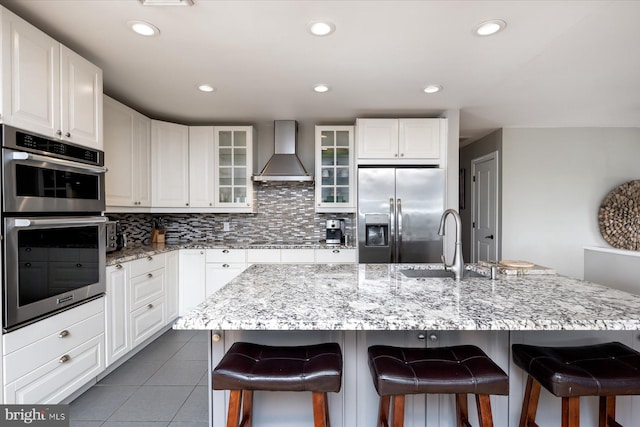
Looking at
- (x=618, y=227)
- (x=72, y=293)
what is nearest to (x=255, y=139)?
(x=72, y=293)

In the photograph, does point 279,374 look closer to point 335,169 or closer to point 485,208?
point 335,169

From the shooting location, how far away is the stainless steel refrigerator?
329 centimetres

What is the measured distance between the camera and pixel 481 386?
→ 1117mm

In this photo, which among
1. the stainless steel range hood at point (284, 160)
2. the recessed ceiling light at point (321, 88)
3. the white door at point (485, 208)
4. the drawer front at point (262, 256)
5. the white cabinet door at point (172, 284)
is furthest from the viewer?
the white door at point (485, 208)

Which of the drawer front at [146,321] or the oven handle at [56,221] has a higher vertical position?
the oven handle at [56,221]

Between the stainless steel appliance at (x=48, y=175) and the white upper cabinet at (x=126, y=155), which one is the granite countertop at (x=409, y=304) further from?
the white upper cabinet at (x=126, y=155)

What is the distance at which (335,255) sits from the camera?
355 centimetres

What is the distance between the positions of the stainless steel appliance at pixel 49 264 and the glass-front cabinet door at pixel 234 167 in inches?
67.7

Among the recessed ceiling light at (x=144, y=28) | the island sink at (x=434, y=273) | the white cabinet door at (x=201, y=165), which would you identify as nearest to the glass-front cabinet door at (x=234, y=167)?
the white cabinet door at (x=201, y=165)

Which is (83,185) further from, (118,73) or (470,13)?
(470,13)

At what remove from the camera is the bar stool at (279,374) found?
112cm

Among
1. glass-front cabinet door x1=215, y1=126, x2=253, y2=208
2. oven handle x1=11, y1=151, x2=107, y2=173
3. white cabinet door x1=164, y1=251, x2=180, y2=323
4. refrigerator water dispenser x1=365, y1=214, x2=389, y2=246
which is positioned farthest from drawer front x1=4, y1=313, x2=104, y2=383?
refrigerator water dispenser x1=365, y1=214, x2=389, y2=246

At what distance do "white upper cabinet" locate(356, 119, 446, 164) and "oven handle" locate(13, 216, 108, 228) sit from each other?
244 cm

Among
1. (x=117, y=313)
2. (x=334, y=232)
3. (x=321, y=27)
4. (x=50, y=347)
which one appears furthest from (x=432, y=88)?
(x=50, y=347)
